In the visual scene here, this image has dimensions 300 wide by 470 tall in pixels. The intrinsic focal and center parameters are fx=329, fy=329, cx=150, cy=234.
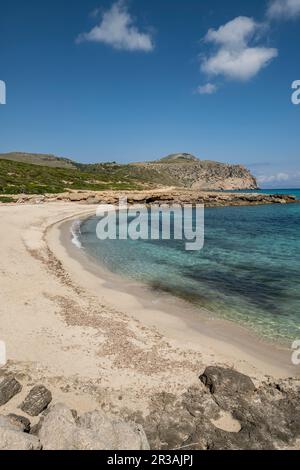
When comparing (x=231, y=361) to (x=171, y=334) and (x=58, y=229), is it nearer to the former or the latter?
(x=171, y=334)

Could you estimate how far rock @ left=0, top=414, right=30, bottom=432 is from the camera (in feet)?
16.2

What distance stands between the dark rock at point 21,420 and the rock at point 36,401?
0.29m

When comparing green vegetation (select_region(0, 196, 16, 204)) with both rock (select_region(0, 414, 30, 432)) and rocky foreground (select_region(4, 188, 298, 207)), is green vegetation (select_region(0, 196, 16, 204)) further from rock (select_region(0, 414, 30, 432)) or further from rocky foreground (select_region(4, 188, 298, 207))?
rock (select_region(0, 414, 30, 432))

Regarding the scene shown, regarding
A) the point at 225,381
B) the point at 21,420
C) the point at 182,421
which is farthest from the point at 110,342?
the point at 21,420

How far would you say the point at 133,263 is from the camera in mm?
19906

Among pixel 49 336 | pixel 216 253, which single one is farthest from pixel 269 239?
pixel 49 336

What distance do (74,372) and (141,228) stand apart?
29491 millimetres

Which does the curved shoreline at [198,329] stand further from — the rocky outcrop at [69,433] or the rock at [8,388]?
the rock at [8,388]

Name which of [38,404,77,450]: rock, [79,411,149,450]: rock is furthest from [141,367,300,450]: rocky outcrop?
[38,404,77,450]: rock

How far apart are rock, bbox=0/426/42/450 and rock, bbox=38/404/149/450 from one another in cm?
18

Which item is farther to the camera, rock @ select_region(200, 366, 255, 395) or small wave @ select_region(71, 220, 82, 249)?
small wave @ select_region(71, 220, 82, 249)

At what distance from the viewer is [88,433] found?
196 inches

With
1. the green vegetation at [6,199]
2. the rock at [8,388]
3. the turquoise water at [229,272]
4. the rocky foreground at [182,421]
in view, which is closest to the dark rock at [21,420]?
the rocky foreground at [182,421]

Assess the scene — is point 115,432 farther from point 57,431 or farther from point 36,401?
point 36,401
